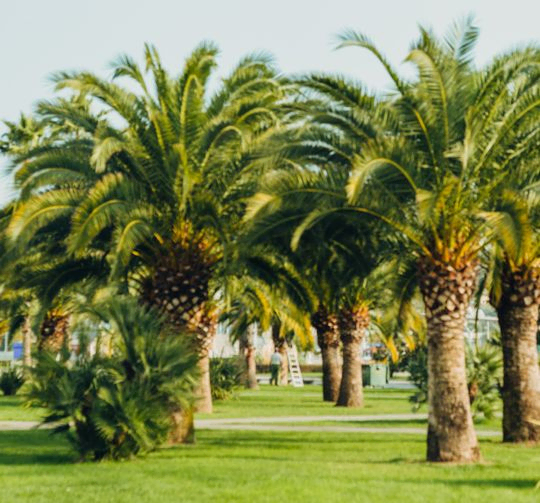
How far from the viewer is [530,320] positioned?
18.4 m

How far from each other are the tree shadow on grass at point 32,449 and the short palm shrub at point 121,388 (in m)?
0.57

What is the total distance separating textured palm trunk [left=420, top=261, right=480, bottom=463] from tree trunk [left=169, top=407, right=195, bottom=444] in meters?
4.98

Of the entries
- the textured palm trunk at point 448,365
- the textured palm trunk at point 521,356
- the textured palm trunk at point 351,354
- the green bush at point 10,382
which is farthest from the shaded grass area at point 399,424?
the green bush at point 10,382

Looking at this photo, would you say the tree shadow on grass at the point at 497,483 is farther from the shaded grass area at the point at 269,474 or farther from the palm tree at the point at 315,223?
the palm tree at the point at 315,223

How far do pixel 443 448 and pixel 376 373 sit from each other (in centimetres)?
3329

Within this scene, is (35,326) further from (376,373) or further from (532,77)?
(376,373)

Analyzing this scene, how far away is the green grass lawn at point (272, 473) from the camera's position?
11883 millimetres

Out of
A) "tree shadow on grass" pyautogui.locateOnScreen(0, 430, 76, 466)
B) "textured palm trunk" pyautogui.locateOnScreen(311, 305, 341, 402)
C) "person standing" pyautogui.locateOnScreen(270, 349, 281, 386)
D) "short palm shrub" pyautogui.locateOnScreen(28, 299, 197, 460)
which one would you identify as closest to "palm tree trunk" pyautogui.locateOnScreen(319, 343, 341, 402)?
"textured palm trunk" pyautogui.locateOnScreen(311, 305, 341, 402)

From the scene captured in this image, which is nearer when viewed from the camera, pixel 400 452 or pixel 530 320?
pixel 400 452

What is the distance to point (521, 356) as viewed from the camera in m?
18.5

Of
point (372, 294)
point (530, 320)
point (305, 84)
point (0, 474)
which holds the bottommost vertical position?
point (0, 474)

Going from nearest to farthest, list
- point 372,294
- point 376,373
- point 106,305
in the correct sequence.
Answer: point 106,305
point 372,294
point 376,373

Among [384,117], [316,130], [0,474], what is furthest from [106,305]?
[384,117]

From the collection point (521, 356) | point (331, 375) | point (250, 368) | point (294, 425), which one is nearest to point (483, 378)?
point (521, 356)
